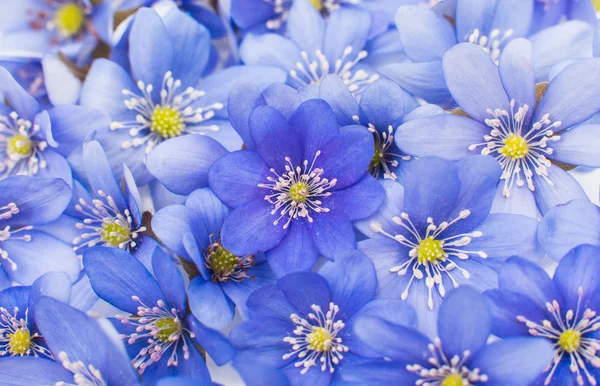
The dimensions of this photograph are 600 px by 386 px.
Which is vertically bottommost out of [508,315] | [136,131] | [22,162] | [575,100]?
[22,162]

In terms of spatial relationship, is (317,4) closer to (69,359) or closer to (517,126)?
(517,126)

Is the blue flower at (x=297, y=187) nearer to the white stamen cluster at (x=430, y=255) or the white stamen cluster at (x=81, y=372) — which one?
the white stamen cluster at (x=430, y=255)

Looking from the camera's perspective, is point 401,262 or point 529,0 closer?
point 401,262

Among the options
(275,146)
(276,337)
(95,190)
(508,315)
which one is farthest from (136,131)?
(508,315)

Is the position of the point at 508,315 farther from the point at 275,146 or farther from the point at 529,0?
the point at 529,0

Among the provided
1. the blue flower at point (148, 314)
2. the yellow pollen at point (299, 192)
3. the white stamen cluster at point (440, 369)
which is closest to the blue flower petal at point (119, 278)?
the blue flower at point (148, 314)

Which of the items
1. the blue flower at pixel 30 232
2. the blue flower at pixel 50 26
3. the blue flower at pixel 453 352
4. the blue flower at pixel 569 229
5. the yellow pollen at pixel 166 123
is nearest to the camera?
the blue flower at pixel 453 352
